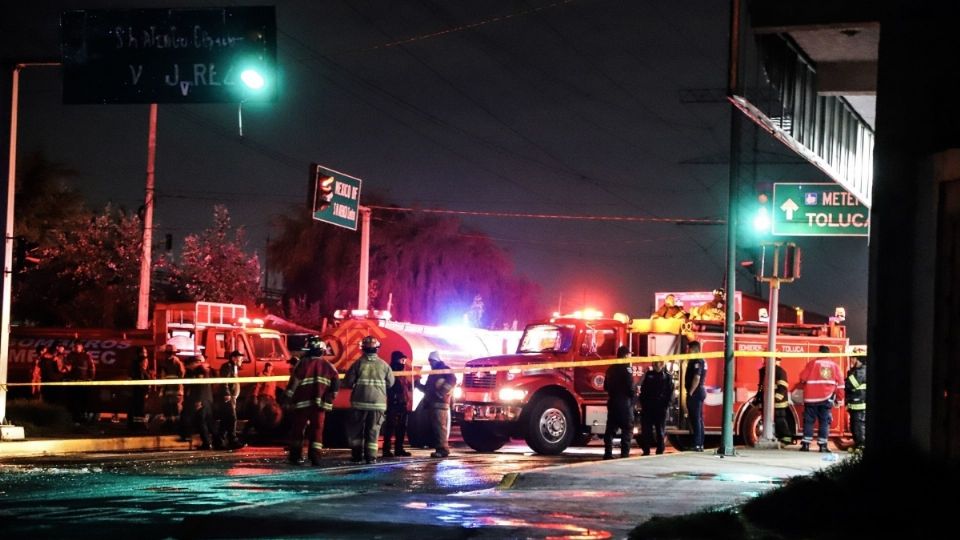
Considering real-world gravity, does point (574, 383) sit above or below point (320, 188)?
below

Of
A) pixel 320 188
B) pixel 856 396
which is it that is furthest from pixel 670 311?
pixel 320 188

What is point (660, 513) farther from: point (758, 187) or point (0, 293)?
point (0, 293)

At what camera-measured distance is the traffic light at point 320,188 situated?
2969cm

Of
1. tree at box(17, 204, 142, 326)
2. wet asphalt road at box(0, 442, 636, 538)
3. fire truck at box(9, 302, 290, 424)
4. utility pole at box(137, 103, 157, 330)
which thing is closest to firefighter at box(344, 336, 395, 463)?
wet asphalt road at box(0, 442, 636, 538)

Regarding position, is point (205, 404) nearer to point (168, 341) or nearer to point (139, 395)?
point (139, 395)

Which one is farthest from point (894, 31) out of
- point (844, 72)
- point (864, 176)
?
point (864, 176)

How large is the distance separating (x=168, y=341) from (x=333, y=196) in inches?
205

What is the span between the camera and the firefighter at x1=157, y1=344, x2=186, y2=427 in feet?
75.8

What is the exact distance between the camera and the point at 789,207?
2406 cm

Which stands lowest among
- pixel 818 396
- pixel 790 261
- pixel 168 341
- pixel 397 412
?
pixel 397 412

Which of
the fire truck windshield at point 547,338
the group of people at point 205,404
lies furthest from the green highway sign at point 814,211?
the group of people at point 205,404

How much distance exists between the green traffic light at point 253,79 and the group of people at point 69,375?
12.2m

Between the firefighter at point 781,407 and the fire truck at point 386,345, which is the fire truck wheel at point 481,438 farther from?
the firefighter at point 781,407

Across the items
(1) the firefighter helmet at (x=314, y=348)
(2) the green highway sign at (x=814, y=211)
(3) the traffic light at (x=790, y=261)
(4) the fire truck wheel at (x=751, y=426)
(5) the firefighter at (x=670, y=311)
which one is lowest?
(4) the fire truck wheel at (x=751, y=426)
